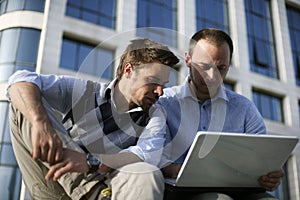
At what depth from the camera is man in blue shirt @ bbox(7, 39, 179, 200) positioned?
1542mm

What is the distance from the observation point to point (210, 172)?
72.7 inches

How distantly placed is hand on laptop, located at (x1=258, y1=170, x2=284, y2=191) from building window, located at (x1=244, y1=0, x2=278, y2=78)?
535 inches

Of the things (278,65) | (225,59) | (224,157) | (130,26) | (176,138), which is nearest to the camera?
(224,157)

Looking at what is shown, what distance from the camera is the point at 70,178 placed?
5.44 ft

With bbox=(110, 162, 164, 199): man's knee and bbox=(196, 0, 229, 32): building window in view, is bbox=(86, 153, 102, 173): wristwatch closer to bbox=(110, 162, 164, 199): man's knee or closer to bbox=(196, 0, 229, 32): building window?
bbox=(110, 162, 164, 199): man's knee

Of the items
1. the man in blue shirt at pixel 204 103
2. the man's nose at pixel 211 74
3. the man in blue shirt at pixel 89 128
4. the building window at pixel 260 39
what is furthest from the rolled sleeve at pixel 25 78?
the building window at pixel 260 39

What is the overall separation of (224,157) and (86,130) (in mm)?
700

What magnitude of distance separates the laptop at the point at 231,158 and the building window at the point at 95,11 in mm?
10938

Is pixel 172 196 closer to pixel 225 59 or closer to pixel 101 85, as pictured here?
pixel 101 85

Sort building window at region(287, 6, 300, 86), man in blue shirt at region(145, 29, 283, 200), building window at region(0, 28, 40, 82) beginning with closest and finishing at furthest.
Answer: man in blue shirt at region(145, 29, 283, 200) → building window at region(0, 28, 40, 82) → building window at region(287, 6, 300, 86)

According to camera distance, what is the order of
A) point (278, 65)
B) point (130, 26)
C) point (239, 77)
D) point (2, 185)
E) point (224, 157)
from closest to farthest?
point (224, 157) < point (2, 185) < point (130, 26) < point (239, 77) < point (278, 65)

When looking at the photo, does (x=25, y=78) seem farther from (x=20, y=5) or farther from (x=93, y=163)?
(x=20, y=5)

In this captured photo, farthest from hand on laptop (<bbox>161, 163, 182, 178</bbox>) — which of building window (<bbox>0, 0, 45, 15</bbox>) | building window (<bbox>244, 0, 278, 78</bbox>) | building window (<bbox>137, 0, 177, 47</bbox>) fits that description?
building window (<bbox>244, 0, 278, 78</bbox>)

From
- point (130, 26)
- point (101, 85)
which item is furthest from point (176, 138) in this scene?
point (130, 26)
